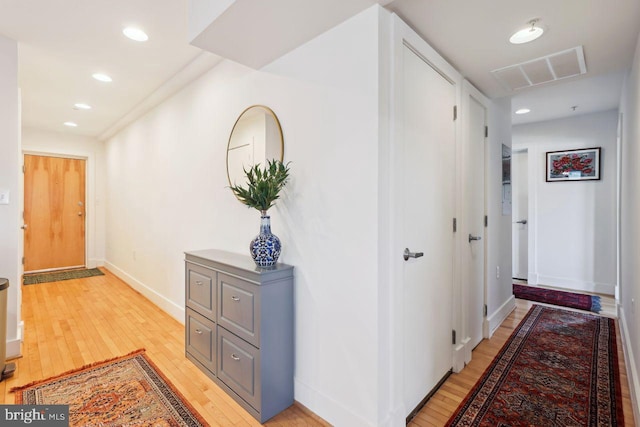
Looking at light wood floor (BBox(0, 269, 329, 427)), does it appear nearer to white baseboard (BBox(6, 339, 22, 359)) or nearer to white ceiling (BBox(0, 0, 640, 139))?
white baseboard (BBox(6, 339, 22, 359))

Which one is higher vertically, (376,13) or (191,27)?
(191,27)

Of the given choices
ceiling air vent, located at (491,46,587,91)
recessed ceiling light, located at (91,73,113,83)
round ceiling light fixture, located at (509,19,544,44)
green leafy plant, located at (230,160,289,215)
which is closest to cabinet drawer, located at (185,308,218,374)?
green leafy plant, located at (230,160,289,215)

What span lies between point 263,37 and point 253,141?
0.69 metres

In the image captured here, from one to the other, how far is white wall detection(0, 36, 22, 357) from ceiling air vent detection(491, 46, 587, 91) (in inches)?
146

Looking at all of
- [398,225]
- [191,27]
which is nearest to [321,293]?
[398,225]

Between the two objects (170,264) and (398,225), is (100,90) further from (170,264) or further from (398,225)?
(398,225)

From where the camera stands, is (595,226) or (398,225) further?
(595,226)

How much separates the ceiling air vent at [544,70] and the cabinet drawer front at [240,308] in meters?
2.34

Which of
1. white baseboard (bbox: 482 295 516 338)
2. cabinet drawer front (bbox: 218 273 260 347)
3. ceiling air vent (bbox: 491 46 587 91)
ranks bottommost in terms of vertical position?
white baseboard (bbox: 482 295 516 338)

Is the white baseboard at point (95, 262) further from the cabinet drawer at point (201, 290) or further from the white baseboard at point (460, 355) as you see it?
the white baseboard at point (460, 355)

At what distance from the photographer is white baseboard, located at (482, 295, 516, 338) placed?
110 inches

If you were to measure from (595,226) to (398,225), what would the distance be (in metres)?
4.13

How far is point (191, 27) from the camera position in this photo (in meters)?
1.77

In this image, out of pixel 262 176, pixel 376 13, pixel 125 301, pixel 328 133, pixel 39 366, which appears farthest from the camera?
pixel 125 301
